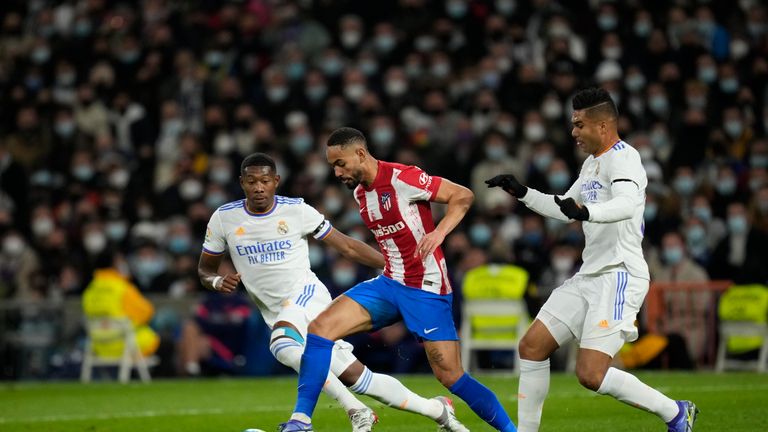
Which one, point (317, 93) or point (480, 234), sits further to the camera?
point (317, 93)

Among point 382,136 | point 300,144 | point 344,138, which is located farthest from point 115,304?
point 344,138

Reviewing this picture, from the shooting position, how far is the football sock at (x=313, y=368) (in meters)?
8.94

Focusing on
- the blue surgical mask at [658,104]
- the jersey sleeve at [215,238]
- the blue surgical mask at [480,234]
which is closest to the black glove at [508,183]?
the jersey sleeve at [215,238]

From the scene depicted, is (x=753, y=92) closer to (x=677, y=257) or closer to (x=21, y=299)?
(x=677, y=257)

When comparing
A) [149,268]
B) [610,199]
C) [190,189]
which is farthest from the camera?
[190,189]

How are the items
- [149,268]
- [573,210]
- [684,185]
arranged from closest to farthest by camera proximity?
[573,210]
[684,185]
[149,268]

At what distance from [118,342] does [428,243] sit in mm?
10823

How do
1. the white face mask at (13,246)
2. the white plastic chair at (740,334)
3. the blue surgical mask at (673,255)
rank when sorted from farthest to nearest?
the white face mask at (13,246), the blue surgical mask at (673,255), the white plastic chair at (740,334)

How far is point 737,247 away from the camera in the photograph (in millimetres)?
18938

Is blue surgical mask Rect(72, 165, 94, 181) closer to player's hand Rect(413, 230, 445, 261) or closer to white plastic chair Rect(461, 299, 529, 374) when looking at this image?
white plastic chair Rect(461, 299, 529, 374)

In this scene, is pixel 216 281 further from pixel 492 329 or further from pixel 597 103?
pixel 492 329

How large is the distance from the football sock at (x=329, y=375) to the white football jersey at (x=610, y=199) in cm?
216

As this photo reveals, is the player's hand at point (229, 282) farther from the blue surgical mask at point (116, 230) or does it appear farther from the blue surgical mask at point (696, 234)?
the blue surgical mask at point (116, 230)

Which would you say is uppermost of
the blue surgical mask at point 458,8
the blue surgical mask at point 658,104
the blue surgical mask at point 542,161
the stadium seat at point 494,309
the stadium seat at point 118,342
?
the blue surgical mask at point 458,8
